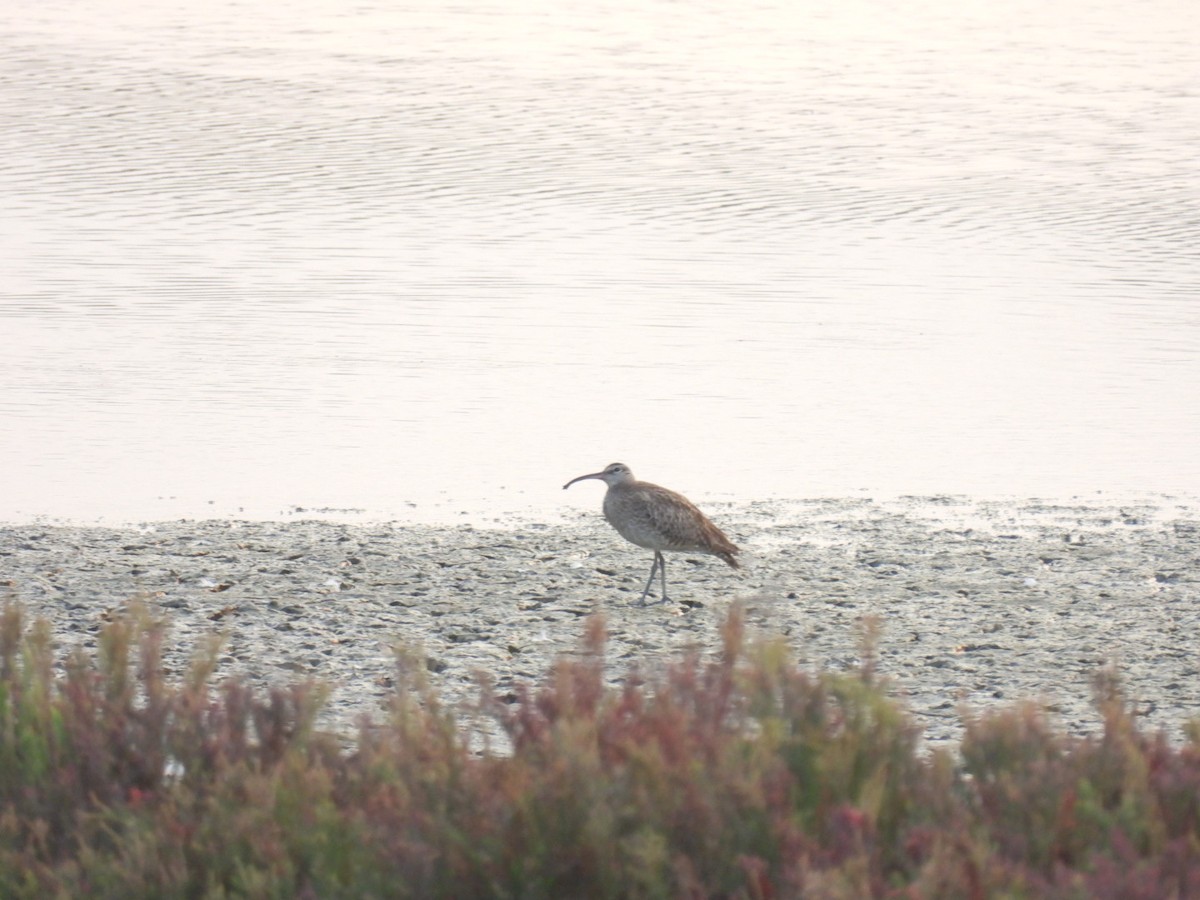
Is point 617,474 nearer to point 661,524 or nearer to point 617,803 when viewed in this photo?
point 661,524

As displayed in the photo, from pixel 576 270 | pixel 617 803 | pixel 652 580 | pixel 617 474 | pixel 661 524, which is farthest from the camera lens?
pixel 576 270

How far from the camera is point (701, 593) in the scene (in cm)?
1030

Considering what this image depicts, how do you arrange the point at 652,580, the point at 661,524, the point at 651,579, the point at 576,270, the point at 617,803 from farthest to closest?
1. the point at 576,270
2. the point at 652,580
3. the point at 661,524
4. the point at 651,579
5. the point at 617,803

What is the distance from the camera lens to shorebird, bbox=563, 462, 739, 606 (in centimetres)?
998

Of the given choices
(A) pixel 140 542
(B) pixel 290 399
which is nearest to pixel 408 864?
(A) pixel 140 542

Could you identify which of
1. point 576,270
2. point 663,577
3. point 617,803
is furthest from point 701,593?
point 576,270

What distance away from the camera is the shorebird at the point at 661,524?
9.98m

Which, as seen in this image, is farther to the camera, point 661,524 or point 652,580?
point 652,580

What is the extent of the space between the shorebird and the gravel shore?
235mm

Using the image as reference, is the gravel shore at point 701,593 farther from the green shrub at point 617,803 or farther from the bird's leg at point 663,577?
the green shrub at point 617,803

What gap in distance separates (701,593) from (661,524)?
518 millimetres

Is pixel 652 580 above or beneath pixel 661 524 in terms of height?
beneath

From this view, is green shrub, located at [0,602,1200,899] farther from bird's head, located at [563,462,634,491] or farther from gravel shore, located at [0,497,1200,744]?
bird's head, located at [563,462,634,491]

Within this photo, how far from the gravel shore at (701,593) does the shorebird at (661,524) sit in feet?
0.77
